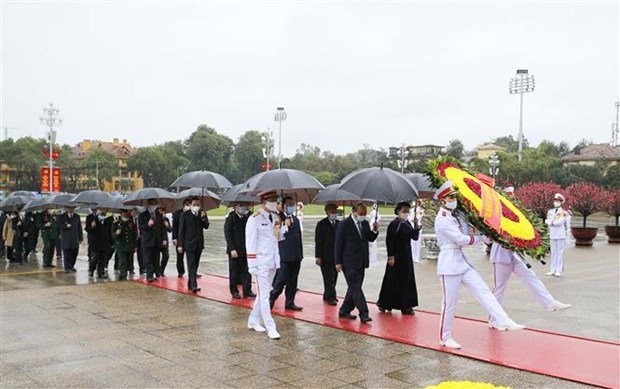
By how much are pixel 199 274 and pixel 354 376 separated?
8310 millimetres

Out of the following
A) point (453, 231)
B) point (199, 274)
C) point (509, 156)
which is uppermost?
point (509, 156)

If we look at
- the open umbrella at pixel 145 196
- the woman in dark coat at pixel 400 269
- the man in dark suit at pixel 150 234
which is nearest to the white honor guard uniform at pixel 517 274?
the woman in dark coat at pixel 400 269

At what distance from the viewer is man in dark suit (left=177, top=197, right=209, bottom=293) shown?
10734 millimetres

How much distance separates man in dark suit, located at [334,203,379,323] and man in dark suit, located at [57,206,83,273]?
793 cm

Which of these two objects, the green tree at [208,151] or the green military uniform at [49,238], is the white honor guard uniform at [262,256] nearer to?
the green military uniform at [49,238]

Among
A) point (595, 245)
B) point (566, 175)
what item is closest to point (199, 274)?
point (595, 245)

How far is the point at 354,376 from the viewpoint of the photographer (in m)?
5.54

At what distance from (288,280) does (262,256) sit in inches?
71.0

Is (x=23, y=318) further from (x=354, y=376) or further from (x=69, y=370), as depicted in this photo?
(x=354, y=376)

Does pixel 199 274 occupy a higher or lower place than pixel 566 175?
lower

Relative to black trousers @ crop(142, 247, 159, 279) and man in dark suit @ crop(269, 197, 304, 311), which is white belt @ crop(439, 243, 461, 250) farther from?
black trousers @ crop(142, 247, 159, 279)

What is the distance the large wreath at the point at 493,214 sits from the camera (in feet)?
21.2

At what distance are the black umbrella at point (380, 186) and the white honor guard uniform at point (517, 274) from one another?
1.33 metres

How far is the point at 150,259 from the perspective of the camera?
1195cm
